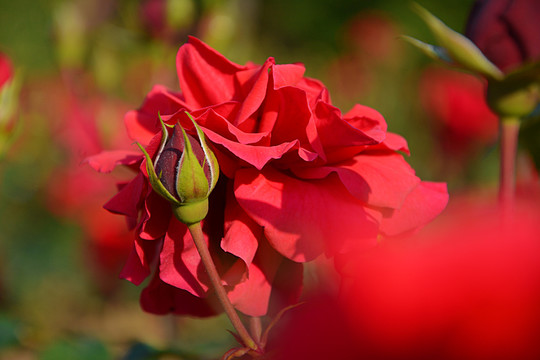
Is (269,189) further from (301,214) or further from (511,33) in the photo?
(511,33)

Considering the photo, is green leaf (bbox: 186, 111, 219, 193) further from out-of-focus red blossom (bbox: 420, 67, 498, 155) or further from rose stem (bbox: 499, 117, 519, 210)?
out-of-focus red blossom (bbox: 420, 67, 498, 155)

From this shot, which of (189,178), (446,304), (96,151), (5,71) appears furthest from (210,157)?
(96,151)

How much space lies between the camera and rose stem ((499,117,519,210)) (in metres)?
0.37

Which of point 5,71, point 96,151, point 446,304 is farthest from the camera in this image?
point 96,151

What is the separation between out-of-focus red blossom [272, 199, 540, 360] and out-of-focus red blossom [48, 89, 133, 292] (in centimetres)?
67

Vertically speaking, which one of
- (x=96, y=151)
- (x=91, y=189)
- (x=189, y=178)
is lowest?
(x=91, y=189)

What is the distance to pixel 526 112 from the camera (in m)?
0.40

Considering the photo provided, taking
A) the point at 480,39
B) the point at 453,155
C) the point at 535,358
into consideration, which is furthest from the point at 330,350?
the point at 453,155

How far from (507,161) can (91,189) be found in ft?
2.97

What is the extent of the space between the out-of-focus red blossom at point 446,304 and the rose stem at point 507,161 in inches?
11.1

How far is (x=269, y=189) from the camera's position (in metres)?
0.28

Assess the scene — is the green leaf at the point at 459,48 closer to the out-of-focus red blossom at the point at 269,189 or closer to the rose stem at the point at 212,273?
the out-of-focus red blossom at the point at 269,189

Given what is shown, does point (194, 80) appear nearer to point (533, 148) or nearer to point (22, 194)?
point (533, 148)

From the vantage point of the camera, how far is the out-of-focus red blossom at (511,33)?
0.38 metres
